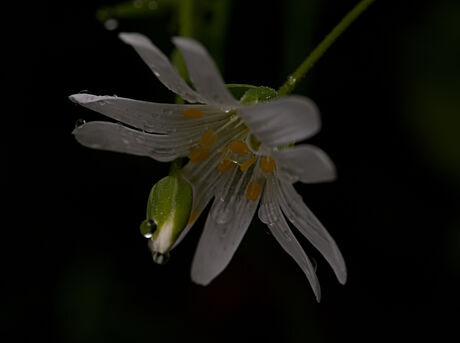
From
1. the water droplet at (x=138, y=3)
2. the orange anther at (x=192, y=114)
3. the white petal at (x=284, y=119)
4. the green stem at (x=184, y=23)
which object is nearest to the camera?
the white petal at (x=284, y=119)

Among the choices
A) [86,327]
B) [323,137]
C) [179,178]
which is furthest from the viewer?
[323,137]

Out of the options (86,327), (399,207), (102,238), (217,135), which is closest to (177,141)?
(217,135)

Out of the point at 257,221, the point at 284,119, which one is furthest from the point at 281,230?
the point at 257,221

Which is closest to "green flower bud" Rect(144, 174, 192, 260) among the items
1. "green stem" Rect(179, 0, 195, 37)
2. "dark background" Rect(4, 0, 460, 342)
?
"green stem" Rect(179, 0, 195, 37)

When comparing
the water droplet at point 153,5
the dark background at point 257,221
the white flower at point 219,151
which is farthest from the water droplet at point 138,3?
the white flower at point 219,151

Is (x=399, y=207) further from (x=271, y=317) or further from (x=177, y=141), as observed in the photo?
(x=177, y=141)

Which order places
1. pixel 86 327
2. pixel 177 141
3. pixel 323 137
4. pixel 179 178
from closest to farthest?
pixel 179 178 < pixel 177 141 < pixel 86 327 < pixel 323 137

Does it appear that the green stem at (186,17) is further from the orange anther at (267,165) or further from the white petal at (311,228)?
the white petal at (311,228)
